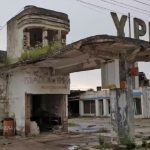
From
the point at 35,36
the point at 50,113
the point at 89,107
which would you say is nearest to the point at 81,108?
the point at 89,107

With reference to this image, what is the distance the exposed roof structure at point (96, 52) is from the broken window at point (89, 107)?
99.3 ft

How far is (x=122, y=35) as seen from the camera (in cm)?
1374

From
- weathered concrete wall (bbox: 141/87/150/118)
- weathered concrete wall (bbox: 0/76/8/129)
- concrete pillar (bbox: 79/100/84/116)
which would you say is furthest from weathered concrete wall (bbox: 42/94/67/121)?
concrete pillar (bbox: 79/100/84/116)

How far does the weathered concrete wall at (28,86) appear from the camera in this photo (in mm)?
19016

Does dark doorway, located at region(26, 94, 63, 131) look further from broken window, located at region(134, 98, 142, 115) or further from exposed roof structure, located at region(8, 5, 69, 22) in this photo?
broken window, located at region(134, 98, 142, 115)

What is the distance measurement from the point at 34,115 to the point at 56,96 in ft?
5.59

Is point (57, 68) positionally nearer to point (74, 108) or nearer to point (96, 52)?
point (96, 52)

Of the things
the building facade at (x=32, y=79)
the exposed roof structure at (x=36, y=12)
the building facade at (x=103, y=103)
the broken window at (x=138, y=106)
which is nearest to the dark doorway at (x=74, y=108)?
the building facade at (x=103, y=103)

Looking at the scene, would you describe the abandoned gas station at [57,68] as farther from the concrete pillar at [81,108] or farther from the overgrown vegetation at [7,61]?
the concrete pillar at [81,108]

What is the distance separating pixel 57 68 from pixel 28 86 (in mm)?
1831

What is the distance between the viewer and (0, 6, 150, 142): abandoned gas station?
14180 mm

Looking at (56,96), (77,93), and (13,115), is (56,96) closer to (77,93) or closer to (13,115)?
(13,115)

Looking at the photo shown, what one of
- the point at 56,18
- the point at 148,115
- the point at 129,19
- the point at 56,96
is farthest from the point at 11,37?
the point at 148,115

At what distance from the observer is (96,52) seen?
14.1 metres
